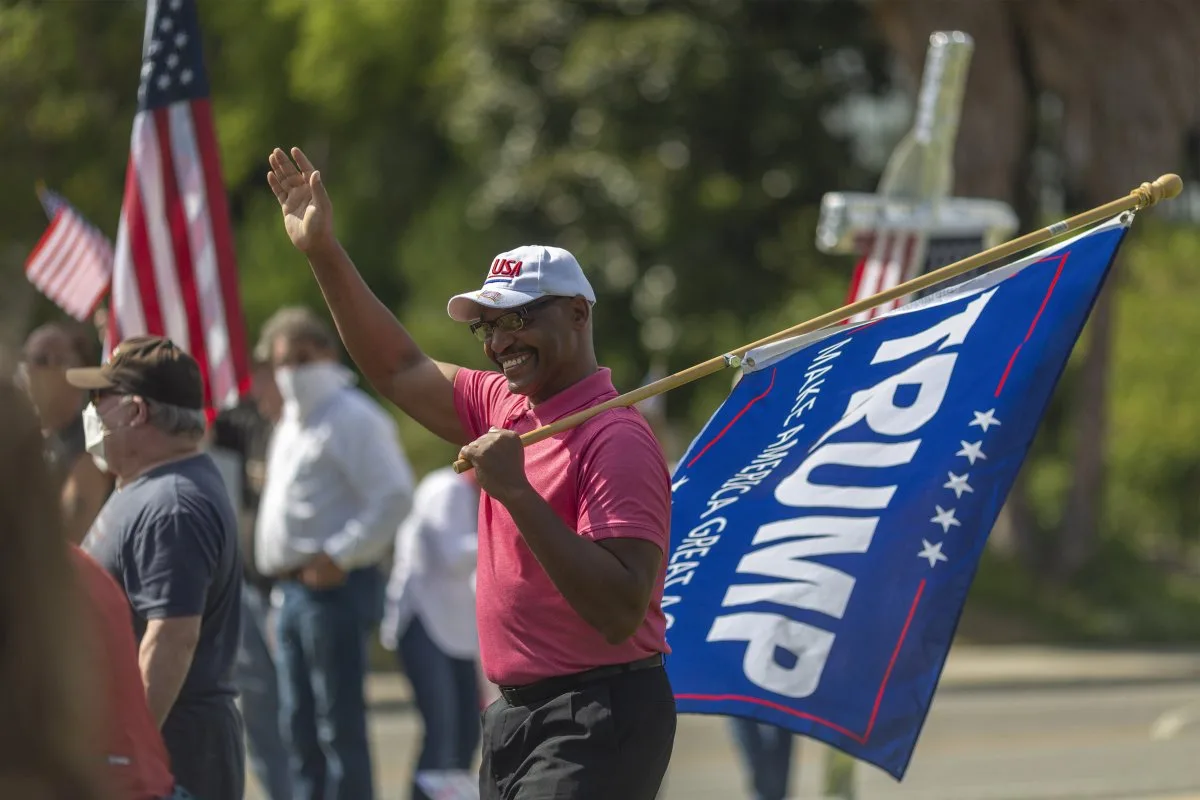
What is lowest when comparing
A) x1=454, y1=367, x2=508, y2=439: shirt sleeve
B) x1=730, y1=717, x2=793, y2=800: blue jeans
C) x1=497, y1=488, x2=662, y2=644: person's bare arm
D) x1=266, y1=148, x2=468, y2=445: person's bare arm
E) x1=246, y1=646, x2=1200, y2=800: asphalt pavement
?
x1=246, y1=646, x2=1200, y2=800: asphalt pavement

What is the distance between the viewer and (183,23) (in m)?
6.93

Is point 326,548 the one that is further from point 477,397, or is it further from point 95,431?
point 477,397

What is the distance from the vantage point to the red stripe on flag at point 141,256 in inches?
272

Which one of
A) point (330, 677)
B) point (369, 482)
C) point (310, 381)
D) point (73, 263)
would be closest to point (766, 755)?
point (330, 677)

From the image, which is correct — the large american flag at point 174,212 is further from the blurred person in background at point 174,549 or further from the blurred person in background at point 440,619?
the blurred person in background at point 174,549

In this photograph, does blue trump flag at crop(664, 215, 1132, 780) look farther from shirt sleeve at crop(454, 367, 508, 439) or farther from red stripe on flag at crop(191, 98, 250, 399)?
red stripe on flag at crop(191, 98, 250, 399)

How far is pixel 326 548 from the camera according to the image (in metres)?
6.99

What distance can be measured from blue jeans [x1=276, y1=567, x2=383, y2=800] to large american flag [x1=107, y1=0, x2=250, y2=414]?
34.3 inches

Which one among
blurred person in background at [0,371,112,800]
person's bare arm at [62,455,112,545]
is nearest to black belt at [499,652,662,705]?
blurred person in background at [0,371,112,800]

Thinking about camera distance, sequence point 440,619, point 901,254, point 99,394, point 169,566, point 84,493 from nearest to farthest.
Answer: point 169,566, point 99,394, point 84,493, point 440,619, point 901,254

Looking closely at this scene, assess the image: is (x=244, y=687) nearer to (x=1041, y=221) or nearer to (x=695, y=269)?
(x=695, y=269)

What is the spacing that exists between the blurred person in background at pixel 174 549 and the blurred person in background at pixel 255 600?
2169 millimetres

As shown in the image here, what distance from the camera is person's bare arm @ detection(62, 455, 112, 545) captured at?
5.62 meters

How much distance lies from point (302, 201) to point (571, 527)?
120cm
